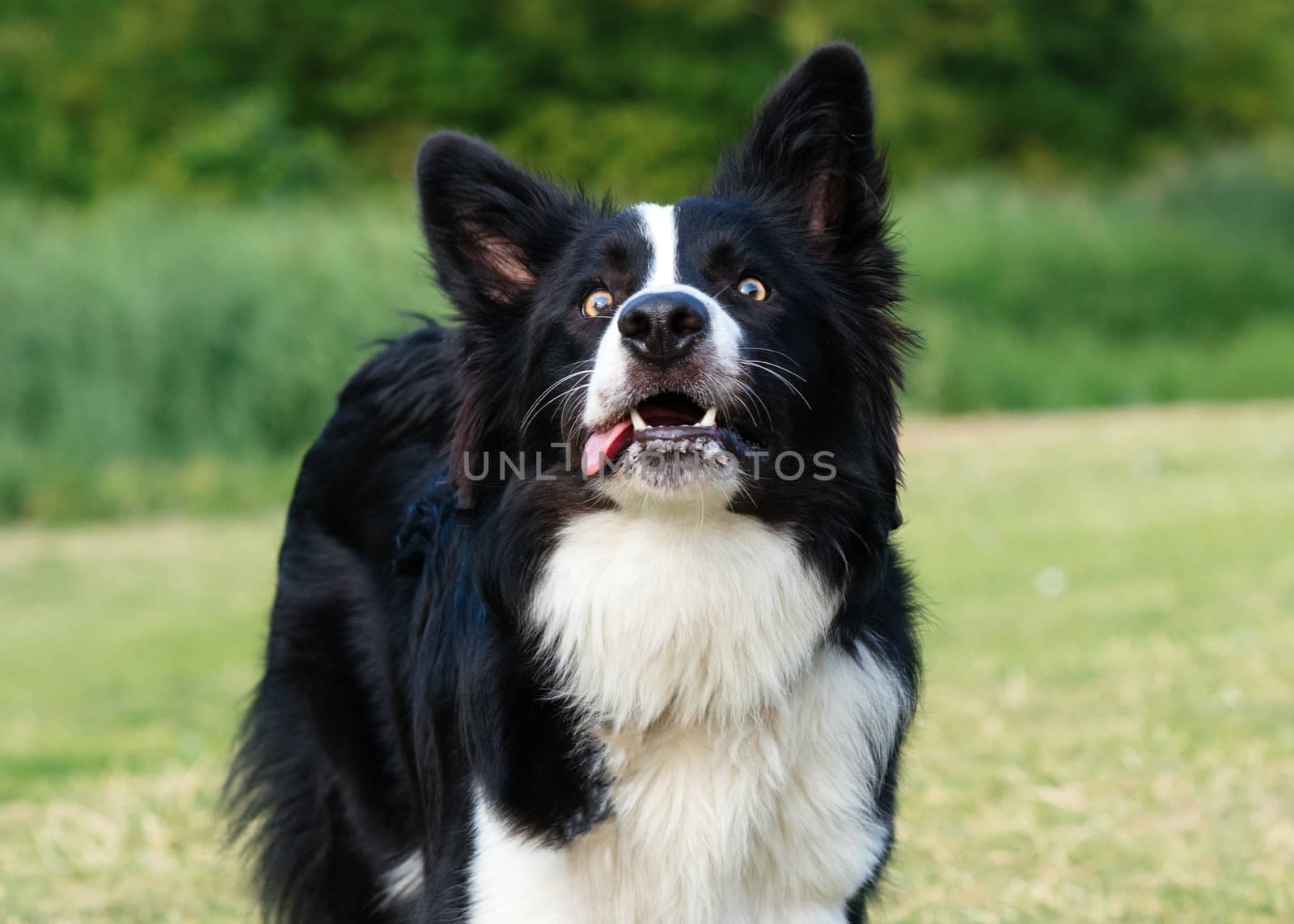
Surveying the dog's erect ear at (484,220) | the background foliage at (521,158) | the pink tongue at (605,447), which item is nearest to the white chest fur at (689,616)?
the pink tongue at (605,447)

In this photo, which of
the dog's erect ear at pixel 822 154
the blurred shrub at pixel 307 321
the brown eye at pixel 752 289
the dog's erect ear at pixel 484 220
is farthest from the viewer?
the blurred shrub at pixel 307 321

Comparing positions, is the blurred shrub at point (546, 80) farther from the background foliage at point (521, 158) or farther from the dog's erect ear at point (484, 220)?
the dog's erect ear at point (484, 220)

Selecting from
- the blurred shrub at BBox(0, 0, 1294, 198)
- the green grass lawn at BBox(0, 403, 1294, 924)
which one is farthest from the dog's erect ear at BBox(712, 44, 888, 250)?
the blurred shrub at BBox(0, 0, 1294, 198)

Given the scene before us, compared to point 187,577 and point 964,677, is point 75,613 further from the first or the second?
point 964,677

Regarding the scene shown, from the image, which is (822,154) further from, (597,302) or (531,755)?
(531,755)

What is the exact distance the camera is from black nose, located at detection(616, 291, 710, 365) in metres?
3.20

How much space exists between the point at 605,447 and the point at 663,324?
0.30 meters

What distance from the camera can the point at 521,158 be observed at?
18766mm

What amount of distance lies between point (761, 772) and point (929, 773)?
299cm

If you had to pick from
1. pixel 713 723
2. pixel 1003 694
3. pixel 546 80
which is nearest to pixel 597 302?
pixel 713 723

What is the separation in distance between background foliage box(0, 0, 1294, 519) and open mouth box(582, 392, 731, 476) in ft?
37.5

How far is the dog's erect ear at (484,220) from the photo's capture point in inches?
147

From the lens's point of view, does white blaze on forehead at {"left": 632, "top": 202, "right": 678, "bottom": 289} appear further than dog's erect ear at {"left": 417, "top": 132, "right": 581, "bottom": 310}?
No

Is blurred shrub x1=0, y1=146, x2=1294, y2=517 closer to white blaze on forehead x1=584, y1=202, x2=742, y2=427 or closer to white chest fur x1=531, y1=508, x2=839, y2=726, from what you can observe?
white blaze on forehead x1=584, y1=202, x2=742, y2=427
